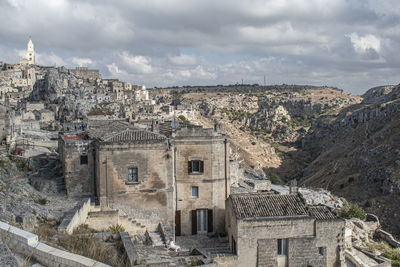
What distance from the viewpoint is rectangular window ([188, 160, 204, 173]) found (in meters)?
23.2

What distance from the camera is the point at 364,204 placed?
48812 millimetres

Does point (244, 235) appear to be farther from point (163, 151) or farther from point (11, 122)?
point (11, 122)

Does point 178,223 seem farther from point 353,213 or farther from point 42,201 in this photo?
point 353,213

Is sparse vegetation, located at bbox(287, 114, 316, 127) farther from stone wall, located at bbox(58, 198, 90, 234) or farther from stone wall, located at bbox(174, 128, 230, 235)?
stone wall, located at bbox(58, 198, 90, 234)

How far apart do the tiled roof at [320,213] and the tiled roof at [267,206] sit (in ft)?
1.40

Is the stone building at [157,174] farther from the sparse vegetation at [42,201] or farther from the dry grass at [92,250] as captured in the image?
the dry grass at [92,250]

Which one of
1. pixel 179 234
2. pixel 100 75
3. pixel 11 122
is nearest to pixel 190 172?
pixel 179 234

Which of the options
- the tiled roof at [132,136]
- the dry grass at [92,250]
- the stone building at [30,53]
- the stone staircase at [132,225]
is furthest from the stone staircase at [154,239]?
the stone building at [30,53]

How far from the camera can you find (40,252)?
9266 mm

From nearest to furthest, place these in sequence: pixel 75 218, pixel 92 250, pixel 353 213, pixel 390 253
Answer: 1. pixel 92 250
2. pixel 75 218
3. pixel 390 253
4. pixel 353 213

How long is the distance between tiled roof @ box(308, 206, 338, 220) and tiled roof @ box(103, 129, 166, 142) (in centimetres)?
888

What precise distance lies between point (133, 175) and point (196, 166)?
3.88 metres

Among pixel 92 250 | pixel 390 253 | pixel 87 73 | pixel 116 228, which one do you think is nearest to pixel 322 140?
pixel 87 73

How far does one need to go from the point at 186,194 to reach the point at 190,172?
4.40 feet
